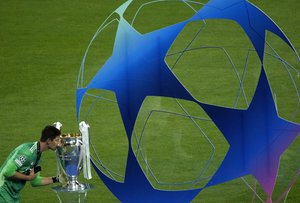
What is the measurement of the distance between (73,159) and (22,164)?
59 centimetres

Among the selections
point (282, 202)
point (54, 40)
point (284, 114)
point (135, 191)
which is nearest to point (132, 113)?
point (135, 191)

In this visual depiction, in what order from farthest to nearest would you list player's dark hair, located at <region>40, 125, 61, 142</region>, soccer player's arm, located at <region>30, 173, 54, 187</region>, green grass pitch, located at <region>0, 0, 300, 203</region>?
green grass pitch, located at <region>0, 0, 300, 203</region>
soccer player's arm, located at <region>30, 173, 54, 187</region>
player's dark hair, located at <region>40, 125, 61, 142</region>

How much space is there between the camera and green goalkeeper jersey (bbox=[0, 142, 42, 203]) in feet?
33.4

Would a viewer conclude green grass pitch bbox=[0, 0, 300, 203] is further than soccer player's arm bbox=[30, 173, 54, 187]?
Yes

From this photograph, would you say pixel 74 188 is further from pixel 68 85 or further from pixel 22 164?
pixel 68 85

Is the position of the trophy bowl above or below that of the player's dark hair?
below

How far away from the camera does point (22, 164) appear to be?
33.5ft

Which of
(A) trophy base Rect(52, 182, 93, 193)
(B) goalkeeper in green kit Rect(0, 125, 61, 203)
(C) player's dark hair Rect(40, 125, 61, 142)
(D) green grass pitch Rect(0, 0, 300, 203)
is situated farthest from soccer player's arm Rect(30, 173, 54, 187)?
(D) green grass pitch Rect(0, 0, 300, 203)

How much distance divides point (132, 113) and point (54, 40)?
8.54m

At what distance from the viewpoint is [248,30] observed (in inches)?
414

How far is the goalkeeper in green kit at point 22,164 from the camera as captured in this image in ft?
33.4

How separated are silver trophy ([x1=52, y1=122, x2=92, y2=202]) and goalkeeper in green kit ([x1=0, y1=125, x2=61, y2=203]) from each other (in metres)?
0.13

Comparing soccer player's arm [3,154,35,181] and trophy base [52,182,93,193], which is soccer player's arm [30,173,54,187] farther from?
soccer player's arm [3,154,35,181]

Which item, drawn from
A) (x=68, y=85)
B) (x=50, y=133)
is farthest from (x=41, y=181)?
(x=68, y=85)
